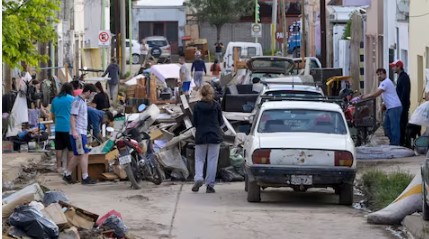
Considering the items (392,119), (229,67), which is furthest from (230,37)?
(392,119)

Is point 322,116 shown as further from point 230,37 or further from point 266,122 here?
point 230,37

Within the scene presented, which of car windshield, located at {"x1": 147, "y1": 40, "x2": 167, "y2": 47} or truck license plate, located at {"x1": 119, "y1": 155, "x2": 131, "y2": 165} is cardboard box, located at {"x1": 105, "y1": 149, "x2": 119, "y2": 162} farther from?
car windshield, located at {"x1": 147, "y1": 40, "x2": 167, "y2": 47}

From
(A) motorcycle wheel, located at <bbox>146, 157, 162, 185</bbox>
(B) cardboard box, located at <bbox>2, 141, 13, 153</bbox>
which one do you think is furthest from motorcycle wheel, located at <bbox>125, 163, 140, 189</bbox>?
(B) cardboard box, located at <bbox>2, 141, 13, 153</bbox>

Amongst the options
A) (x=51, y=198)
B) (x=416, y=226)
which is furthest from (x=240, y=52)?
(x=416, y=226)

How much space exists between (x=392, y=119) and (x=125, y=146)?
7756mm

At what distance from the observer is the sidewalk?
20.3 metres

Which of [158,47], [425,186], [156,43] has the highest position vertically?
[156,43]

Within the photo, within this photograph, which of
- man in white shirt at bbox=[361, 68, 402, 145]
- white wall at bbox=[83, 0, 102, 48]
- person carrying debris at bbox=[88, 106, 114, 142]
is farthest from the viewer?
white wall at bbox=[83, 0, 102, 48]

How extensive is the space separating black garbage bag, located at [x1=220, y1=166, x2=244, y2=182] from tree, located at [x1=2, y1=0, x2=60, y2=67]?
3.84 m

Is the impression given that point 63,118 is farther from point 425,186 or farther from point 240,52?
point 240,52

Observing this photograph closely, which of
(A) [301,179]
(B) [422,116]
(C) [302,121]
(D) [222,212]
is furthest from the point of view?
(B) [422,116]

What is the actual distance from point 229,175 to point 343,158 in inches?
172

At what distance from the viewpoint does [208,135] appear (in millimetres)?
17391

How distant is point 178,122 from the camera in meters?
22.3
